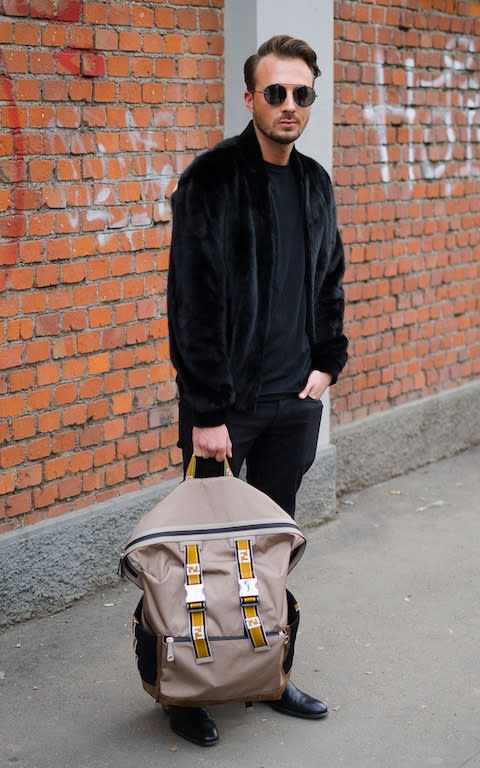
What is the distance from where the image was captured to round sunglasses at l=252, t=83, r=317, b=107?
3.73 m

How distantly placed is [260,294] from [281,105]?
57 centimetres

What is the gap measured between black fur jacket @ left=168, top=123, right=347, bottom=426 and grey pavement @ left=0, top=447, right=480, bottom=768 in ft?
3.50

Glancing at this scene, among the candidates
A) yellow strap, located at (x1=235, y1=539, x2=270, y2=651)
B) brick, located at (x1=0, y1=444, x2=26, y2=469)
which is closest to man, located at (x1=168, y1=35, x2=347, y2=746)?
yellow strap, located at (x1=235, y1=539, x2=270, y2=651)

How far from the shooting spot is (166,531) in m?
3.68

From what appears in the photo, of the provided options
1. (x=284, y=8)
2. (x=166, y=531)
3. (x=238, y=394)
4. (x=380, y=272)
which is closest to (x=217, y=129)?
(x=284, y=8)

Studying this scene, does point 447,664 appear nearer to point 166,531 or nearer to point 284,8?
point 166,531

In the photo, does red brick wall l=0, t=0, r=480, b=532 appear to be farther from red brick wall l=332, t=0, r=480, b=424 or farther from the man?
the man

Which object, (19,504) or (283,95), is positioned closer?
(283,95)

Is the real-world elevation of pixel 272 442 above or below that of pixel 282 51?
below

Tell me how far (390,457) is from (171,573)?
3635 mm

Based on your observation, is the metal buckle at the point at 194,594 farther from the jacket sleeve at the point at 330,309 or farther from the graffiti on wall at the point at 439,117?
the graffiti on wall at the point at 439,117

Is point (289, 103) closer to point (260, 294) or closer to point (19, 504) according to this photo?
point (260, 294)

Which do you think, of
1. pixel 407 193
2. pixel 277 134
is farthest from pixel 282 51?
pixel 407 193

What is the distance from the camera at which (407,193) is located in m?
7.06
